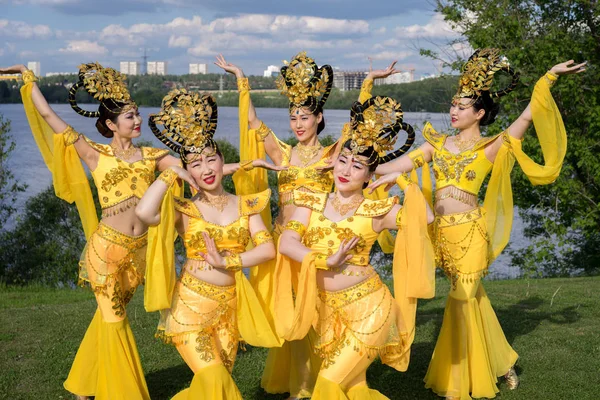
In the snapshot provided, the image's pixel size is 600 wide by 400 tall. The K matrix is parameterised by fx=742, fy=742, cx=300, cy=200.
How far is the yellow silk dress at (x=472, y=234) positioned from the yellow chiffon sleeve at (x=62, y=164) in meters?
2.41

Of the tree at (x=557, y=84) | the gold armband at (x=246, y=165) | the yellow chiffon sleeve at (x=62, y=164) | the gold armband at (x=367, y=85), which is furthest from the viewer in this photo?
the tree at (x=557, y=84)

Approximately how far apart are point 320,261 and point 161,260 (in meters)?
0.93

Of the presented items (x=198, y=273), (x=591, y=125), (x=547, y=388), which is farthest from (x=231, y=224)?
(x=591, y=125)

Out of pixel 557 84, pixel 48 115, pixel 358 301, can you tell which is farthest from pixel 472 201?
pixel 557 84

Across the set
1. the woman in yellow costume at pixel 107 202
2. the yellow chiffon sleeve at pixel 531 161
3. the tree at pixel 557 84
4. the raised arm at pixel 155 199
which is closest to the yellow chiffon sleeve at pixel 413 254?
the raised arm at pixel 155 199

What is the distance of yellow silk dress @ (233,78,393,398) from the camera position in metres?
5.39

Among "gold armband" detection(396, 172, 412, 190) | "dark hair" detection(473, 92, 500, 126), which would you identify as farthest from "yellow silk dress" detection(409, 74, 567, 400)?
"gold armband" detection(396, 172, 412, 190)

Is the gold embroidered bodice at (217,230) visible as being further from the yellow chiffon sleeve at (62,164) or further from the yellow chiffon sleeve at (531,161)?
the yellow chiffon sleeve at (531,161)

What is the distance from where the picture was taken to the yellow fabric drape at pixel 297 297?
165 inches

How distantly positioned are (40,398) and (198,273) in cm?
210

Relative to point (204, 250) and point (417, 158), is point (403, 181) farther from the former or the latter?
point (204, 250)

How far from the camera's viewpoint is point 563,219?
47.5 ft

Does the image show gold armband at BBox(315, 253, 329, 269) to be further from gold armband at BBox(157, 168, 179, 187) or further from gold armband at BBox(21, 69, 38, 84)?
gold armband at BBox(21, 69, 38, 84)

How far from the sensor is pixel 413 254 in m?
4.33
